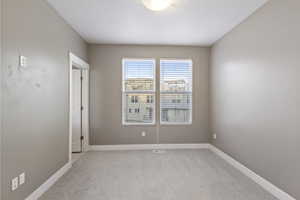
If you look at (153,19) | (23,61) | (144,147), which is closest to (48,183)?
(23,61)

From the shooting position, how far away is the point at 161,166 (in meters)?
3.54

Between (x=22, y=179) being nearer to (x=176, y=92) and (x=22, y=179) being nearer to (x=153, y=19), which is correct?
(x=153, y=19)

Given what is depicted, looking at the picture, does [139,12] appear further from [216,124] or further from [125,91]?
[216,124]

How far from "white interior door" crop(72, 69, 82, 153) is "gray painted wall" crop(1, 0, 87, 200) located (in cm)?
121

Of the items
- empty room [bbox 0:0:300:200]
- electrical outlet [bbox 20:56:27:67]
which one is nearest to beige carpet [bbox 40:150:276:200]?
empty room [bbox 0:0:300:200]

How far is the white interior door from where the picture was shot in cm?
453

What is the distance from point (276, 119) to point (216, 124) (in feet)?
6.75

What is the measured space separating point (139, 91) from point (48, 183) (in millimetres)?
2859

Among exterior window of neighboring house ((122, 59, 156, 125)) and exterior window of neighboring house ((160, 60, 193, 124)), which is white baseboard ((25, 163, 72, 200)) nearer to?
exterior window of neighboring house ((122, 59, 156, 125))

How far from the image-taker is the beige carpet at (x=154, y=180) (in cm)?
249

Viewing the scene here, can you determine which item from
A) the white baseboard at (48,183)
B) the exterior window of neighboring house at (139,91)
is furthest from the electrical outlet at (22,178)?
the exterior window of neighboring house at (139,91)

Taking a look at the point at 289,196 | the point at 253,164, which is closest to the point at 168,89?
the point at 253,164

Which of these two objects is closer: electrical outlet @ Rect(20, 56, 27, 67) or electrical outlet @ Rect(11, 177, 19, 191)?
electrical outlet @ Rect(11, 177, 19, 191)

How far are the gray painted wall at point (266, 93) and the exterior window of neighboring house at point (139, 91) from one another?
1833mm
